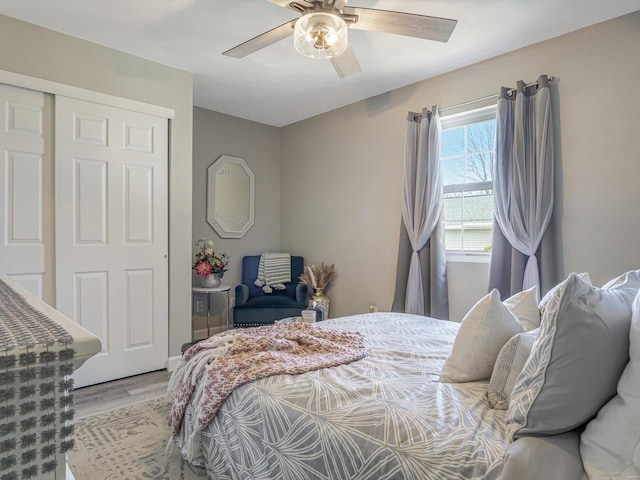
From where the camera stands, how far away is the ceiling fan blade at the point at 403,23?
1942mm

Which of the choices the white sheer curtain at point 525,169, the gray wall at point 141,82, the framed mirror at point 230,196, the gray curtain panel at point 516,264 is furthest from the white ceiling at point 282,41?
the gray curtain panel at point 516,264

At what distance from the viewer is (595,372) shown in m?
0.94

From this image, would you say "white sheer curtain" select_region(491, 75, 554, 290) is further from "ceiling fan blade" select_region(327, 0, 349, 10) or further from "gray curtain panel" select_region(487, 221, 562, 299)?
"ceiling fan blade" select_region(327, 0, 349, 10)

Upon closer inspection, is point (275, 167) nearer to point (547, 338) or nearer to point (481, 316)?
point (481, 316)

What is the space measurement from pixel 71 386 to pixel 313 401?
3.02 feet

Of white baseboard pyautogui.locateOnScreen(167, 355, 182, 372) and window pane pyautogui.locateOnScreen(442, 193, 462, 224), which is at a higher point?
window pane pyautogui.locateOnScreen(442, 193, 462, 224)

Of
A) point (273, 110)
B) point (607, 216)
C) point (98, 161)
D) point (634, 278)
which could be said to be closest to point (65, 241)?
point (98, 161)

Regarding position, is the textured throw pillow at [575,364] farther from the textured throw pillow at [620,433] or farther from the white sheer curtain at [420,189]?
the white sheer curtain at [420,189]

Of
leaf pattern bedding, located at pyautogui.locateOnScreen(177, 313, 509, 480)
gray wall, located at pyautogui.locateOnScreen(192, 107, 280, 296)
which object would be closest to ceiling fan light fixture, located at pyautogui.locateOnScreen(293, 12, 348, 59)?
leaf pattern bedding, located at pyautogui.locateOnScreen(177, 313, 509, 480)

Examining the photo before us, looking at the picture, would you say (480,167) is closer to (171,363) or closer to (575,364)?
(575,364)

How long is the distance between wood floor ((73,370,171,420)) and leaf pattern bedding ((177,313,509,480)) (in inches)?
43.3

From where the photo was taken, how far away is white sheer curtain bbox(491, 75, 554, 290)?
2764 mm

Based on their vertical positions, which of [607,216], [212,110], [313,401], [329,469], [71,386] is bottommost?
[329,469]

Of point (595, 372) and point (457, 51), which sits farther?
point (457, 51)
